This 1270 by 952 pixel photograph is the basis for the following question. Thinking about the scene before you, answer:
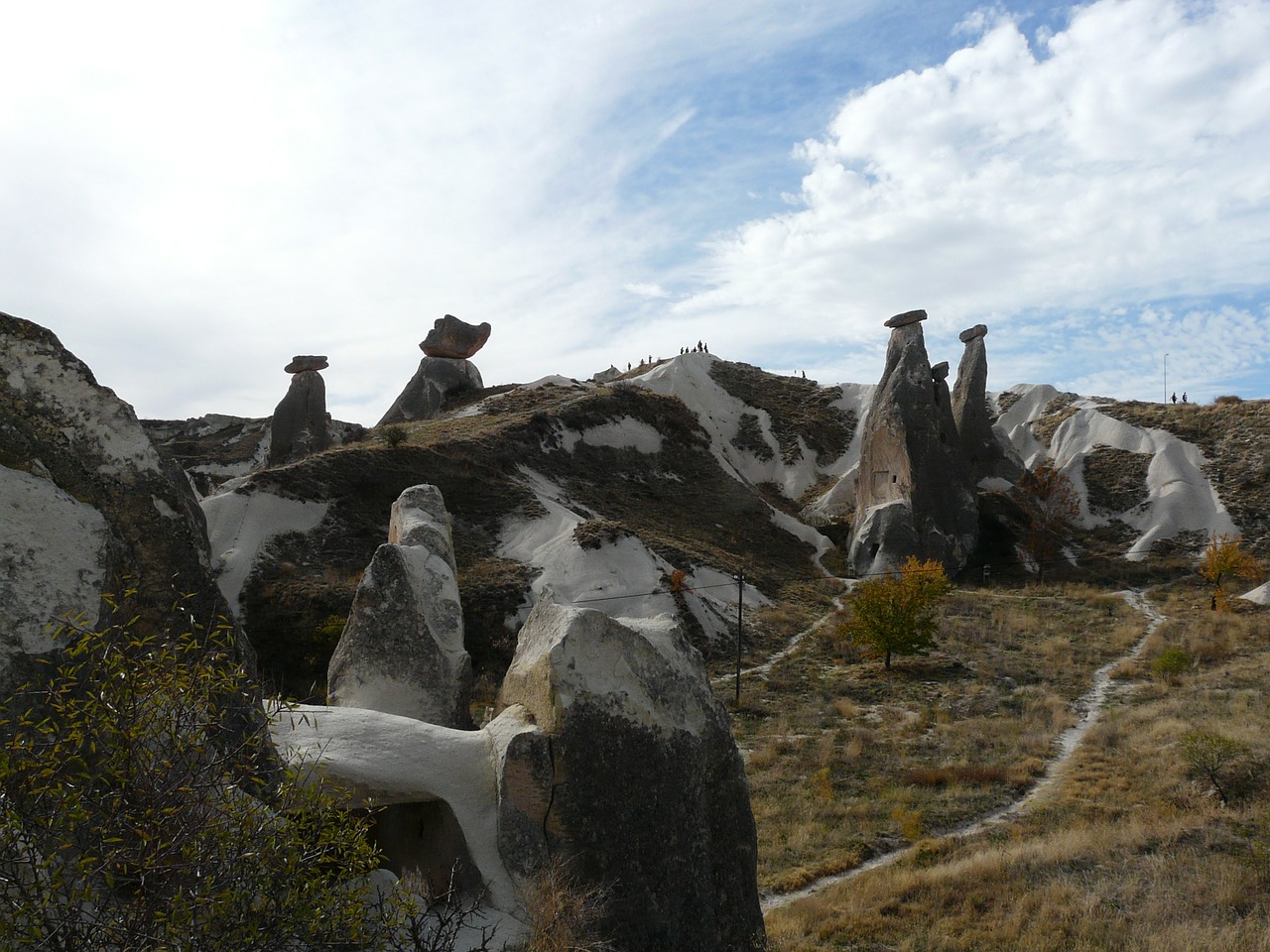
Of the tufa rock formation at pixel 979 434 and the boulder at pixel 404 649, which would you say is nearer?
the boulder at pixel 404 649

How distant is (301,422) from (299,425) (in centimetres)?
14

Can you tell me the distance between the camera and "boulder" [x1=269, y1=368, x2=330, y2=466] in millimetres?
35781

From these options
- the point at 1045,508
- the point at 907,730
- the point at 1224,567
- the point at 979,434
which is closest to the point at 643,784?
the point at 907,730

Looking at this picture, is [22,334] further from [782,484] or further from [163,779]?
[782,484]

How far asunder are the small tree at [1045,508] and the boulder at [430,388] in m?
24.9

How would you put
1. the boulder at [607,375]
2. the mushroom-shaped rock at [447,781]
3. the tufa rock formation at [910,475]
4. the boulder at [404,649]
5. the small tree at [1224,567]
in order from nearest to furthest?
1. the mushroom-shaped rock at [447,781]
2. the boulder at [404,649]
3. the small tree at [1224,567]
4. the tufa rock formation at [910,475]
5. the boulder at [607,375]

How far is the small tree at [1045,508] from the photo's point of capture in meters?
33.9

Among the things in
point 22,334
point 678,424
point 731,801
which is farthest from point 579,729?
point 678,424

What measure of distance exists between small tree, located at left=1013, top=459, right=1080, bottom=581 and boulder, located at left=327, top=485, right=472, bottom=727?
90.4 feet

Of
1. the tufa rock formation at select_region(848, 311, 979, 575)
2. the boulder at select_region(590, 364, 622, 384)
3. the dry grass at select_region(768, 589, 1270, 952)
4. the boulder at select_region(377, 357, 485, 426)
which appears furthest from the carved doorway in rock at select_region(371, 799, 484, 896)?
the boulder at select_region(590, 364, 622, 384)

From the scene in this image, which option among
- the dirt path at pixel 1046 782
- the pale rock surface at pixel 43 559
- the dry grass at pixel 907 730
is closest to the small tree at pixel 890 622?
the dry grass at pixel 907 730

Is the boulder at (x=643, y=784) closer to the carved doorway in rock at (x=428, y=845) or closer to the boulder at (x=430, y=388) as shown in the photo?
the carved doorway in rock at (x=428, y=845)

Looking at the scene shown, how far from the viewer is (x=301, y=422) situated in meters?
36.0

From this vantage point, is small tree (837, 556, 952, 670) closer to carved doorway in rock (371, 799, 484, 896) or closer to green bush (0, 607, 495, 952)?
carved doorway in rock (371, 799, 484, 896)
